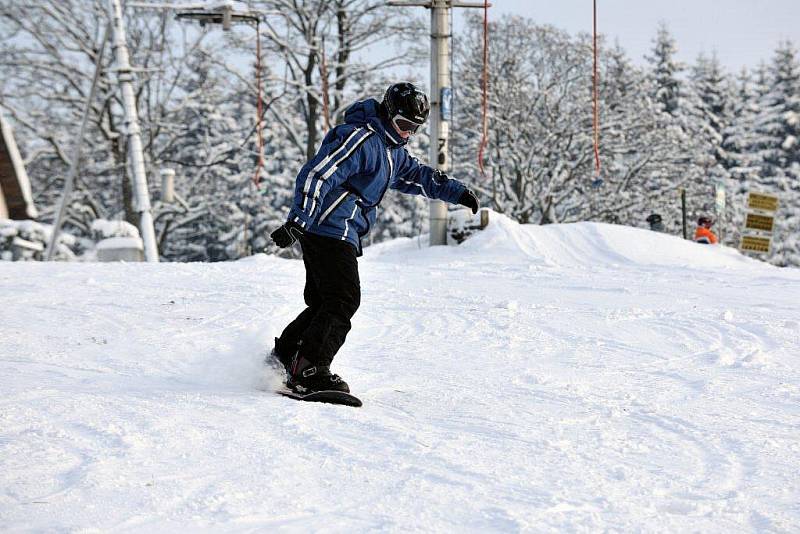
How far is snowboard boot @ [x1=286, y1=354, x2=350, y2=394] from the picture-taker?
356 centimetres

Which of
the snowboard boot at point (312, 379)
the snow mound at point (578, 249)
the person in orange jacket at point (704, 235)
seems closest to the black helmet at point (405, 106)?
the snowboard boot at point (312, 379)

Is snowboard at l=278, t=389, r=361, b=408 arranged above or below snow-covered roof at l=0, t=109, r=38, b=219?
below

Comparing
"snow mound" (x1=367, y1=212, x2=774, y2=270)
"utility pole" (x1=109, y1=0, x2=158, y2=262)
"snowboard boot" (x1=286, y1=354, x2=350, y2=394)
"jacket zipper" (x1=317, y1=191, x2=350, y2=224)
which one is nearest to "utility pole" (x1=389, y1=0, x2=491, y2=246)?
"snow mound" (x1=367, y1=212, x2=774, y2=270)

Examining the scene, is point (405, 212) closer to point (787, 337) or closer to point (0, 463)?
point (787, 337)

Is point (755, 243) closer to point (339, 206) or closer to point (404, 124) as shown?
point (404, 124)

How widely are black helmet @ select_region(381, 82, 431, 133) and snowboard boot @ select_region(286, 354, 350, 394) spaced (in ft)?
3.84

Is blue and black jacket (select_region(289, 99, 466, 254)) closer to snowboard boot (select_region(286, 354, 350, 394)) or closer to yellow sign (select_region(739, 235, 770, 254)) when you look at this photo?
snowboard boot (select_region(286, 354, 350, 394))

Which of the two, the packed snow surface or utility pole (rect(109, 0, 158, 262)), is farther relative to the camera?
utility pole (rect(109, 0, 158, 262))

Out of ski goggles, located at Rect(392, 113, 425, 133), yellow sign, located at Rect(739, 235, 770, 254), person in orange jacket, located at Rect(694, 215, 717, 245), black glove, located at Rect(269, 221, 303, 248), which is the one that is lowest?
yellow sign, located at Rect(739, 235, 770, 254)

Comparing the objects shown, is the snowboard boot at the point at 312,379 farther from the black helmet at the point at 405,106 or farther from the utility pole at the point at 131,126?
the utility pole at the point at 131,126

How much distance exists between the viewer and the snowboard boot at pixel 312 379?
356 cm

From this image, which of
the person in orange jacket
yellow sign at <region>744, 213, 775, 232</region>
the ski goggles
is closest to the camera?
the ski goggles

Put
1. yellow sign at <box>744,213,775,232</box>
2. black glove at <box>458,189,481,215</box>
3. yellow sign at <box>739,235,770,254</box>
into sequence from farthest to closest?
1. yellow sign at <box>744,213,775,232</box>
2. yellow sign at <box>739,235,770,254</box>
3. black glove at <box>458,189,481,215</box>

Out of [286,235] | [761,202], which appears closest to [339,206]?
[286,235]
